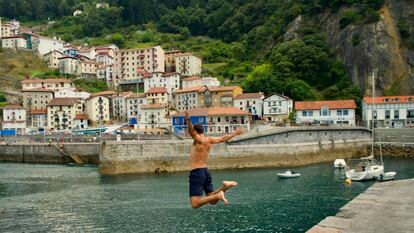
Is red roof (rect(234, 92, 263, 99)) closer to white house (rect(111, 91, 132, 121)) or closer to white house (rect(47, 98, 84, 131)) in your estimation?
white house (rect(111, 91, 132, 121))

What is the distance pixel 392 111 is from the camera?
6600 cm

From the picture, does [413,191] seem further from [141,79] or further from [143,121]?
[141,79]

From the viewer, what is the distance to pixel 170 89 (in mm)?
87375

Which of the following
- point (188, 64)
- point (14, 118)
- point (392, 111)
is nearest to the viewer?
point (392, 111)

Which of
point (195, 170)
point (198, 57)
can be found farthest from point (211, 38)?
point (195, 170)

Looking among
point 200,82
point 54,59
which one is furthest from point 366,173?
point 54,59

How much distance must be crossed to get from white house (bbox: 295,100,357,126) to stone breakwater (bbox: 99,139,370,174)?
15.4 m

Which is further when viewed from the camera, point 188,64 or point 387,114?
point 188,64

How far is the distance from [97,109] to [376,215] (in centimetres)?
7402

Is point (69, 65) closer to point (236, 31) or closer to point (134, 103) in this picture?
point (134, 103)

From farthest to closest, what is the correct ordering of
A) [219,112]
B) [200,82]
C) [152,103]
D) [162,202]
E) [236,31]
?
[236,31] → [200,82] → [152,103] → [219,112] → [162,202]

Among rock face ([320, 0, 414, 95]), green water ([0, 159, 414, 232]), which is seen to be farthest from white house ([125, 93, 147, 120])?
rock face ([320, 0, 414, 95])

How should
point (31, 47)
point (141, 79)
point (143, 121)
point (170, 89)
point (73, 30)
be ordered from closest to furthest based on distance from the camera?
point (143, 121) < point (170, 89) < point (141, 79) < point (31, 47) < point (73, 30)

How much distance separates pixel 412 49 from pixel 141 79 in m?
57.4
